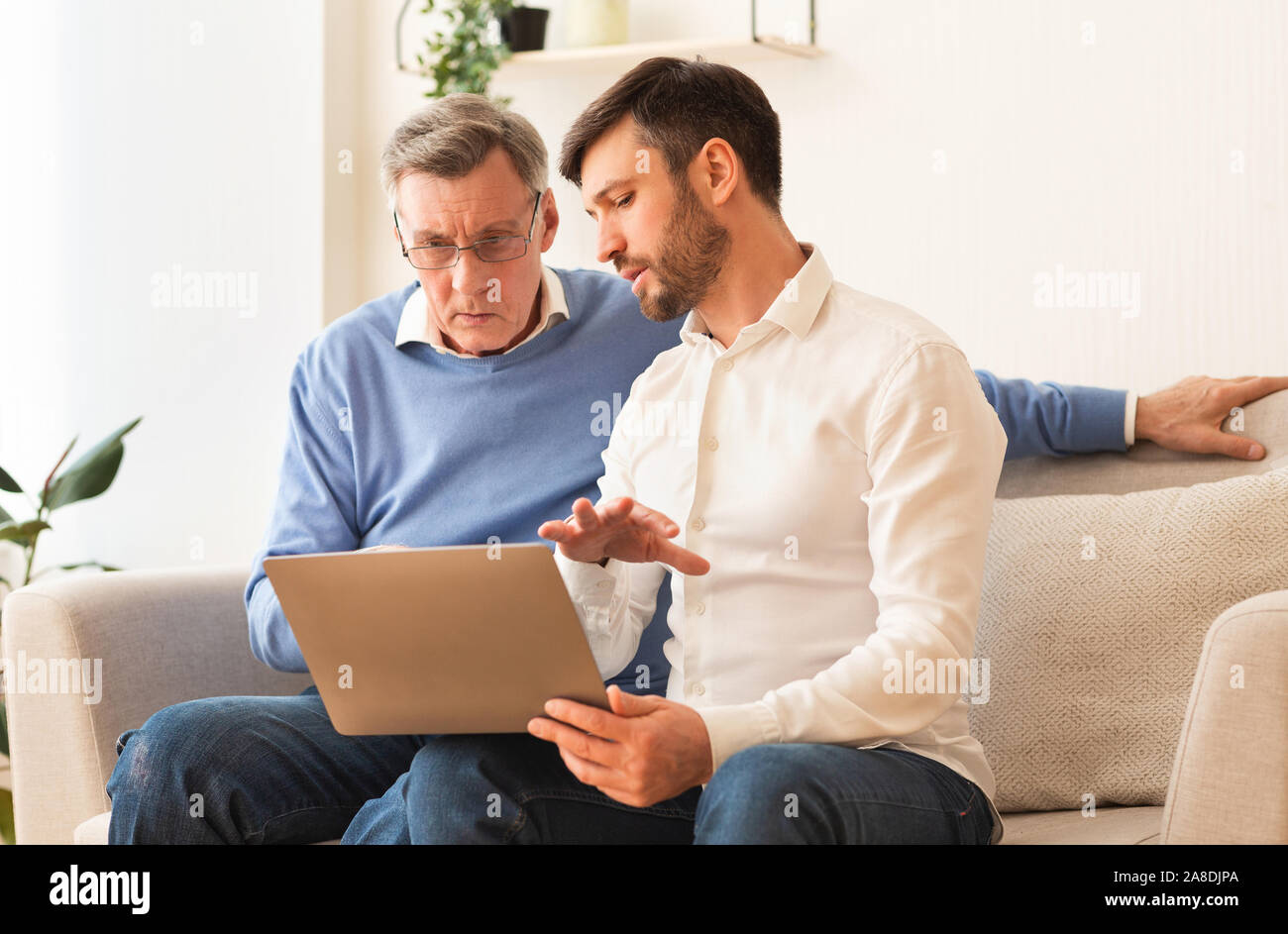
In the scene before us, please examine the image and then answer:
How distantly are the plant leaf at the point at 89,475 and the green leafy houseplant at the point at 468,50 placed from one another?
0.84m

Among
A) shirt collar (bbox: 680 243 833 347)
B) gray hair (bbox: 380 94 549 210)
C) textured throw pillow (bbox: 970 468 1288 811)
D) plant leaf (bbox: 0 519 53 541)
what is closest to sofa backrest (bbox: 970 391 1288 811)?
textured throw pillow (bbox: 970 468 1288 811)

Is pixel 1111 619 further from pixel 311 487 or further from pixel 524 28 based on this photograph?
pixel 524 28

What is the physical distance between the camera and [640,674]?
157 cm

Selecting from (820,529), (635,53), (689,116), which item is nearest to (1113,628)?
(820,529)

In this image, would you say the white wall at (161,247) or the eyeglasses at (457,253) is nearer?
the eyeglasses at (457,253)

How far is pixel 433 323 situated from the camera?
1.77 metres

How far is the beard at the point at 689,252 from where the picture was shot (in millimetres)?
1435

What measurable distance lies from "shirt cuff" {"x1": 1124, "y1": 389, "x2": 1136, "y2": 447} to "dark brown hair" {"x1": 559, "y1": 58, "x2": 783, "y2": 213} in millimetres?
523

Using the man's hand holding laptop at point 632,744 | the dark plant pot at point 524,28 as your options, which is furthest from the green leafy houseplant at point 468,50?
the man's hand holding laptop at point 632,744

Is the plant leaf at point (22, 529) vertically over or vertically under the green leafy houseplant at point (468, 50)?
under

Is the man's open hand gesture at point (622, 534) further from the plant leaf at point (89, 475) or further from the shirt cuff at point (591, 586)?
the plant leaf at point (89, 475)

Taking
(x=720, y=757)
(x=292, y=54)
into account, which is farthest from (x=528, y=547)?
(x=292, y=54)
